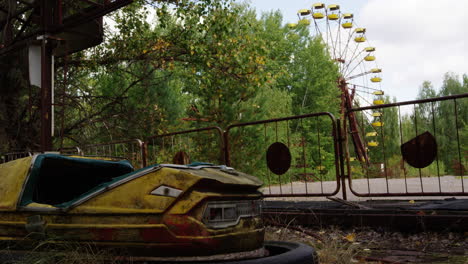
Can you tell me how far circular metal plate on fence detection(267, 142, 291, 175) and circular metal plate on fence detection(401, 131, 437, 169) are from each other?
5.86 ft

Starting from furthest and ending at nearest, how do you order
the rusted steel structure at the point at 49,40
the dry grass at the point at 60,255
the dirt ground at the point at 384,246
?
1. the rusted steel structure at the point at 49,40
2. the dirt ground at the point at 384,246
3. the dry grass at the point at 60,255

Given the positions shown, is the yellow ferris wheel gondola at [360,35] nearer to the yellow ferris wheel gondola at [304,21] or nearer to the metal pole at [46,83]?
the yellow ferris wheel gondola at [304,21]

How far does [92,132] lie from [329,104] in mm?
31684

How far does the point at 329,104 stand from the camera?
4175 cm

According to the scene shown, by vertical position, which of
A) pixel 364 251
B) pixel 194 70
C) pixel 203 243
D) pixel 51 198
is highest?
pixel 194 70

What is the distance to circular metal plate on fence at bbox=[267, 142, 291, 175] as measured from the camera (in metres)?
7.07

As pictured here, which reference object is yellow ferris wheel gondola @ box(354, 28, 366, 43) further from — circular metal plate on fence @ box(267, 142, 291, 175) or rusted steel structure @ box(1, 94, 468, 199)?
circular metal plate on fence @ box(267, 142, 291, 175)

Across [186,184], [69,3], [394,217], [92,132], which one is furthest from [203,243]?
[92,132]

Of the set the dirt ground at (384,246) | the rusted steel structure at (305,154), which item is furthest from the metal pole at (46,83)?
the dirt ground at (384,246)

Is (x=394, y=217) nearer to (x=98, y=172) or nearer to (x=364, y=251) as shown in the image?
(x=364, y=251)

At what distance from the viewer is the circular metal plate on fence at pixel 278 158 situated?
707cm

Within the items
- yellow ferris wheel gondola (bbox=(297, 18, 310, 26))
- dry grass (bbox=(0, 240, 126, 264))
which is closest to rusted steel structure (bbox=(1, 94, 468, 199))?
dry grass (bbox=(0, 240, 126, 264))

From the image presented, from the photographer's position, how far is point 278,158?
7.18m

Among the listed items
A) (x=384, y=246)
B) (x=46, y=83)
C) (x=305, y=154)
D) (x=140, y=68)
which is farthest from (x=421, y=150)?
(x=305, y=154)
